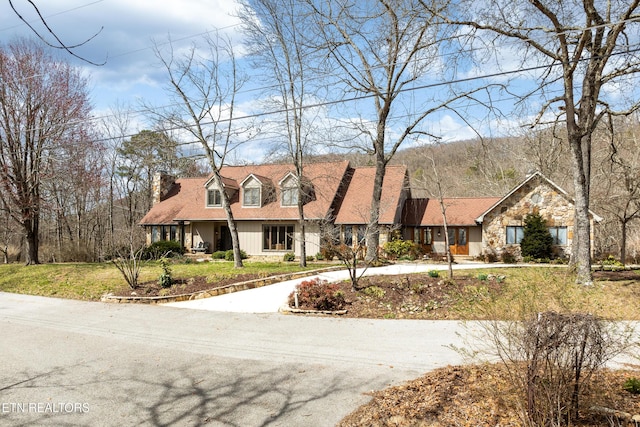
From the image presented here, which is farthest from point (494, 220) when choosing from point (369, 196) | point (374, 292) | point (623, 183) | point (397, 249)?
point (374, 292)

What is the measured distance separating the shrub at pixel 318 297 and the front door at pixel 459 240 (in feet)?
55.2

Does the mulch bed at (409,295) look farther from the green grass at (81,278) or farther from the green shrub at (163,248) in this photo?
the green shrub at (163,248)

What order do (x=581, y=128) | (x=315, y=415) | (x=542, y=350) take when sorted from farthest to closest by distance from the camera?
1. (x=581, y=128)
2. (x=315, y=415)
3. (x=542, y=350)

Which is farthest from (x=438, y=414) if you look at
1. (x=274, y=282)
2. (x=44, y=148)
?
(x=44, y=148)

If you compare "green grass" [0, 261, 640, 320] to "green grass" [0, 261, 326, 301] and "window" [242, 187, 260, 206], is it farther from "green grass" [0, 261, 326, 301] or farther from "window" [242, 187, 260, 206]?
"window" [242, 187, 260, 206]

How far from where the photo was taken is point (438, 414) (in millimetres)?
4750

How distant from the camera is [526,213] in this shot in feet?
80.2

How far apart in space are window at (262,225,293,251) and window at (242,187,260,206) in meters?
2.09

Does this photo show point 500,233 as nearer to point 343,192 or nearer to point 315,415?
point 343,192

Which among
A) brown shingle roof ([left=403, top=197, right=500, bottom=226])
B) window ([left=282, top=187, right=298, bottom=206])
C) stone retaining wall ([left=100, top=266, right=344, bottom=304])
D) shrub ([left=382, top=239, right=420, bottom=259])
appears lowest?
stone retaining wall ([left=100, top=266, right=344, bottom=304])

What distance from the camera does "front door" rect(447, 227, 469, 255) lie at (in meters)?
26.8

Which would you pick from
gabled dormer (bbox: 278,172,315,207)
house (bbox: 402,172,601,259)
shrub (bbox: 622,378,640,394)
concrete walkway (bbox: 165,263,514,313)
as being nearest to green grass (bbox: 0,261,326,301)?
concrete walkway (bbox: 165,263,514,313)

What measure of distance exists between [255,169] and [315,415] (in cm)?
2848

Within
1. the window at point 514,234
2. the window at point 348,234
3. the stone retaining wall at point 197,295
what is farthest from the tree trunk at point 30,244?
the window at point 514,234
